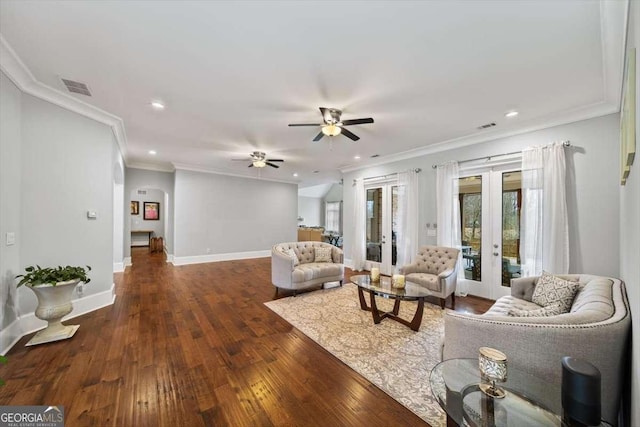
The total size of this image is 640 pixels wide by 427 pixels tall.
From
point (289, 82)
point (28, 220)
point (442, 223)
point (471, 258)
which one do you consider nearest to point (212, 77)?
point (289, 82)

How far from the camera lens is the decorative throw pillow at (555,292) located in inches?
95.7

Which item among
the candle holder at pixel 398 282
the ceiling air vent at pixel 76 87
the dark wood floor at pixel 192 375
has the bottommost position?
the dark wood floor at pixel 192 375

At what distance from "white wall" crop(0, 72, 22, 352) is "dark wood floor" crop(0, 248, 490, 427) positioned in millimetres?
443

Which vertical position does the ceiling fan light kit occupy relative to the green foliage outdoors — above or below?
above

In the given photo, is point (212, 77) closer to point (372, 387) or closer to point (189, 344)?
point (189, 344)

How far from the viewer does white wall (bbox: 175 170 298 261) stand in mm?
7320

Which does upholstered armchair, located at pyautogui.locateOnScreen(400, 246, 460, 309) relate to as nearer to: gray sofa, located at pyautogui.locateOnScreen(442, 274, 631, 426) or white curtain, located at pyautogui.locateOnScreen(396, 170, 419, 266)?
white curtain, located at pyautogui.locateOnScreen(396, 170, 419, 266)

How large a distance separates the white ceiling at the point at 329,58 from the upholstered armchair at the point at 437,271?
7.06 feet

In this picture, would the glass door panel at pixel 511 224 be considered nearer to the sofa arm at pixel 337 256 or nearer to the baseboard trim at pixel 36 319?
the sofa arm at pixel 337 256

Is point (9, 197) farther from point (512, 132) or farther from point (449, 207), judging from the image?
point (512, 132)

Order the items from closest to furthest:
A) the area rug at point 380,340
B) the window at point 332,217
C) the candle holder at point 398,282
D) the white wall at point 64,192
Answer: the area rug at point 380,340 < the white wall at point 64,192 < the candle holder at point 398,282 < the window at point 332,217

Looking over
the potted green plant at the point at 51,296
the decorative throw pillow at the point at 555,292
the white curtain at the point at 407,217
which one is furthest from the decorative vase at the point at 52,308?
the white curtain at the point at 407,217

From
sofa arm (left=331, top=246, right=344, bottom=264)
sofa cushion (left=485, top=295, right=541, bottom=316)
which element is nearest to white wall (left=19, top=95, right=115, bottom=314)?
sofa arm (left=331, top=246, right=344, bottom=264)

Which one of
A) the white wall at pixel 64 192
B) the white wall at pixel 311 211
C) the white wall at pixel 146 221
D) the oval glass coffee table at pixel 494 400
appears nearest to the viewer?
the oval glass coffee table at pixel 494 400
